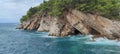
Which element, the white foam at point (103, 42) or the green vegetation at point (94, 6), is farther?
the green vegetation at point (94, 6)

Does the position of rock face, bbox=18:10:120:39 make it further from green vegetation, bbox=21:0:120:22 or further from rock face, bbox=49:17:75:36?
green vegetation, bbox=21:0:120:22

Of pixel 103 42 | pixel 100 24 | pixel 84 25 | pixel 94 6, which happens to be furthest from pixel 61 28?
pixel 103 42

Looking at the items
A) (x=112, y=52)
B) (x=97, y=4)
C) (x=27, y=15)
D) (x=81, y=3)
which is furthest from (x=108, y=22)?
(x=27, y=15)

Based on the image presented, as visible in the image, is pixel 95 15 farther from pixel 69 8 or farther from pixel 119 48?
pixel 119 48

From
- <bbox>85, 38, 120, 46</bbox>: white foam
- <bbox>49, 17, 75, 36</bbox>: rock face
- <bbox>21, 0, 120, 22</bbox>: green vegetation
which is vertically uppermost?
<bbox>21, 0, 120, 22</bbox>: green vegetation

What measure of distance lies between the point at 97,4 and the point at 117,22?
1137 cm

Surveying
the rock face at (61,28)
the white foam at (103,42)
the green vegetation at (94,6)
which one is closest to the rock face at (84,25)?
the rock face at (61,28)

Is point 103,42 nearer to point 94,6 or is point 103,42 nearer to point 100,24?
point 100,24

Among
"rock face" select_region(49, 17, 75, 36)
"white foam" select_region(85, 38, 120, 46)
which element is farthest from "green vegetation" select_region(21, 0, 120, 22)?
"white foam" select_region(85, 38, 120, 46)

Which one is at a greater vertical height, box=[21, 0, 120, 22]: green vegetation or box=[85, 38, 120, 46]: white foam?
box=[21, 0, 120, 22]: green vegetation

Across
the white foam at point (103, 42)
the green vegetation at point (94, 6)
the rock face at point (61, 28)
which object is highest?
the green vegetation at point (94, 6)

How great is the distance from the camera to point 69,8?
79750mm

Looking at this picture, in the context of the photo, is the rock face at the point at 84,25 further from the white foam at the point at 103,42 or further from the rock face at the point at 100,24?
the white foam at the point at 103,42

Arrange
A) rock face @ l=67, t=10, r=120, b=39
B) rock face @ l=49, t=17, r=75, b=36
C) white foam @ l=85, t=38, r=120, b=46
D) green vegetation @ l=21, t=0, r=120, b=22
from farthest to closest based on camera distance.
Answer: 1. rock face @ l=49, t=17, r=75, b=36
2. green vegetation @ l=21, t=0, r=120, b=22
3. rock face @ l=67, t=10, r=120, b=39
4. white foam @ l=85, t=38, r=120, b=46
